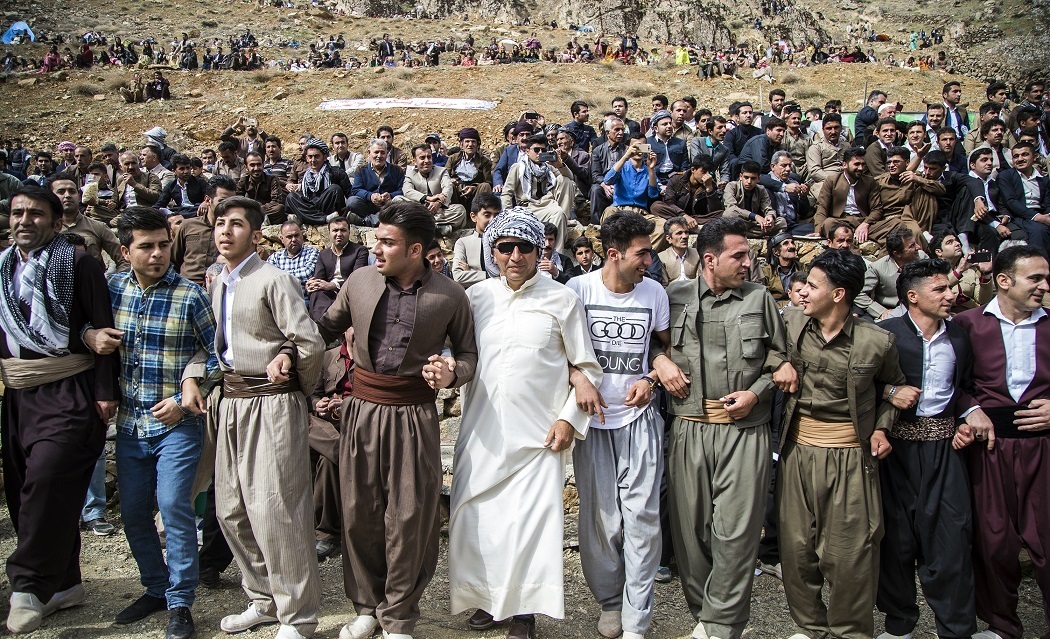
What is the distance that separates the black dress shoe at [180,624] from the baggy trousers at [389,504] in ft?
2.50

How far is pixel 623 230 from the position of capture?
11.1ft

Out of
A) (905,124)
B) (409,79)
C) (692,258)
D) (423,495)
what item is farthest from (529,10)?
(423,495)

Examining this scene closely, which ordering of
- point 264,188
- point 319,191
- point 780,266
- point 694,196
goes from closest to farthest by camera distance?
point 780,266 < point 694,196 < point 319,191 < point 264,188

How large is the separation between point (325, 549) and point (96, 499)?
1564 mm

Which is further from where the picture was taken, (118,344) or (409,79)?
(409,79)

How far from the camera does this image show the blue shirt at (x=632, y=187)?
27.0 ft

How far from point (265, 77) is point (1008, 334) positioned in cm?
2585

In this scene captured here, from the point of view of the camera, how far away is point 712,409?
11.1 feet

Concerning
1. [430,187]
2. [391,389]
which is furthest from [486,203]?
[391,389]

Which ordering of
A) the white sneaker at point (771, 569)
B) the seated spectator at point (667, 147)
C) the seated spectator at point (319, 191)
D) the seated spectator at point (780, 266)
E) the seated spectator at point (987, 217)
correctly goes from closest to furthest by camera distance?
the white sneaker at point (771, 569) → the seated spectator at point (780, 266) → the seated spectator at point (987, 217) → the seated spectator at point (319, 191) → the seated spectator at point (667, 147)

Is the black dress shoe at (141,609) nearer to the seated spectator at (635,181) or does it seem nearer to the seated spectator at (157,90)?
the seated spectator at (635,181)

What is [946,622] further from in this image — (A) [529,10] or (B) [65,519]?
(A) [529,10]

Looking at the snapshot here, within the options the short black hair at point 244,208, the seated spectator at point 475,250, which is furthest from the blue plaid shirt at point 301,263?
the short black hair at point 244,208

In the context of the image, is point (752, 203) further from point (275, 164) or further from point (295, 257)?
point (275, 164)
